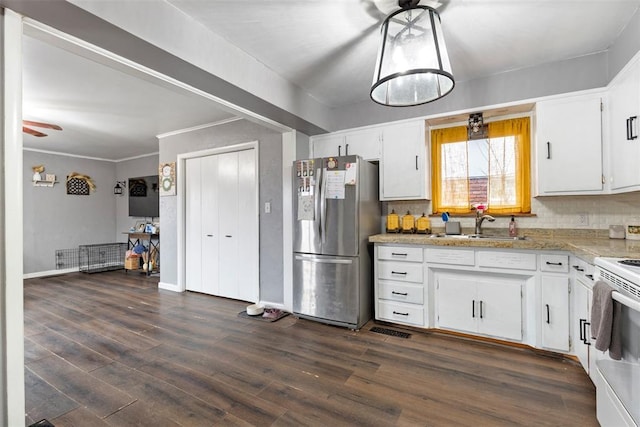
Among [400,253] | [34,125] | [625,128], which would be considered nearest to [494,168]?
[625,128]

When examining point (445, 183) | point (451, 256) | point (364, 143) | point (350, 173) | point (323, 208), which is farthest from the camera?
point (364, 143)

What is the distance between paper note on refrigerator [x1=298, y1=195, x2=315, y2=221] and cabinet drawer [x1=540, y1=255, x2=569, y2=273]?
6.84 ft

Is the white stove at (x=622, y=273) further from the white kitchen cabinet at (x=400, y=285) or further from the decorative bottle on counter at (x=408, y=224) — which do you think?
the decorative bottle on counter at (x=408, y=224)

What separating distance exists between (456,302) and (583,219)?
4.57 ft

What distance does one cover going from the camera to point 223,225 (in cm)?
424

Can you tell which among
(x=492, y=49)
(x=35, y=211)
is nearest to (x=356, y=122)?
(x=492, y=49)

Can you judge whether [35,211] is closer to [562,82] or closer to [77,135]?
[77,135]

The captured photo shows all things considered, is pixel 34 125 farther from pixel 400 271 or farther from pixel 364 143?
pixel 400 271

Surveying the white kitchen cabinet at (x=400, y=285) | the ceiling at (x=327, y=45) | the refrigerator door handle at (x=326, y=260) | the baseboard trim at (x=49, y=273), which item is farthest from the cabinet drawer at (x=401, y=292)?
the baseboard trim at (x=49, y=273)

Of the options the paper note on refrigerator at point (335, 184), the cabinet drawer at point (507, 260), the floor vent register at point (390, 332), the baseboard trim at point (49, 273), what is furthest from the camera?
the baseboard trim at point (49, 273)

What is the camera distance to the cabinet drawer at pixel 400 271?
290cm

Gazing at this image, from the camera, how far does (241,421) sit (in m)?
1.70

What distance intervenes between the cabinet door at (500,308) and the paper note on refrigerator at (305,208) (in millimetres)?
1745

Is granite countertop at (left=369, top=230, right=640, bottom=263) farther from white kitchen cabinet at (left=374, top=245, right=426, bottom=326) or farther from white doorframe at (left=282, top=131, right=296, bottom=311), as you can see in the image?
white doorframe at (left=282, top=131, right=296, bottom=311)
